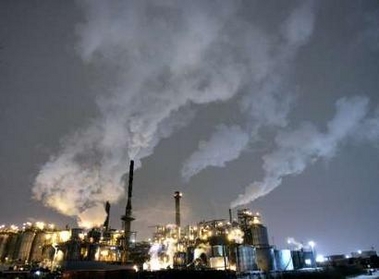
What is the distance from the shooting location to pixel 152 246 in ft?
263

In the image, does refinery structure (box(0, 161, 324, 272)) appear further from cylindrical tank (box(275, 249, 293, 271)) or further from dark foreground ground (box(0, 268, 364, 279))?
dark foreground ground (box(0, 268, 364, 279))

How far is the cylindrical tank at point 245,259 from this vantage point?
5811 centimetres

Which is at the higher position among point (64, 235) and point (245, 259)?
point (64, 235)

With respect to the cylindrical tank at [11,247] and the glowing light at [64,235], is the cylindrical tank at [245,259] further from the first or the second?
A: the cylindrical tank at [11,247]

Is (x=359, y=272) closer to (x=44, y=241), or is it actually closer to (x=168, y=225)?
(x=168, y=225)

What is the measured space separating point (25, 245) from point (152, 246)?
33.9m

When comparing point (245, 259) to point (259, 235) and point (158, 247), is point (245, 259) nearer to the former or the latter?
point (259, 235)

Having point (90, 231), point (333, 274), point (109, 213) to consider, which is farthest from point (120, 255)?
point (333, 274)

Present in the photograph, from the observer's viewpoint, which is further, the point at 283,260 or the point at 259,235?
the point at 259,235

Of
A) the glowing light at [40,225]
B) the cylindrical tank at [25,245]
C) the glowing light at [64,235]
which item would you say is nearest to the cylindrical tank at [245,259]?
the glowing light at [64,235]

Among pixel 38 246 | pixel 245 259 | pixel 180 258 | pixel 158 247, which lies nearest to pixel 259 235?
pixel 245 259

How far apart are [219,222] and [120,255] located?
91.9 ft

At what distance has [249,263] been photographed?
59188mm

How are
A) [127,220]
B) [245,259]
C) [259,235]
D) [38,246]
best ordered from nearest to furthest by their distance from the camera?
[245,259] < [259,235] < [38,246] < [127,220]
